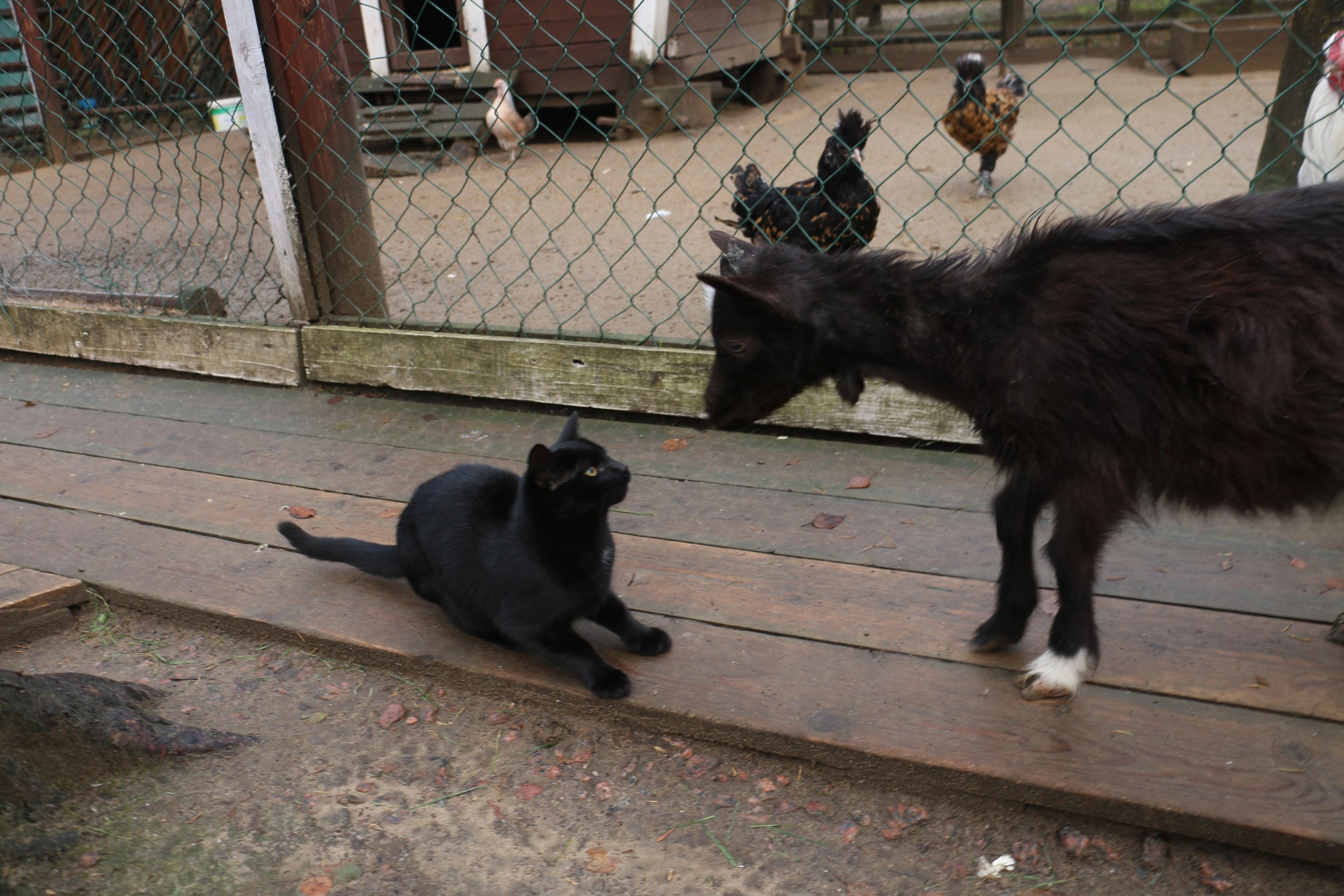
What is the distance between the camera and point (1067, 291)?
1.71m

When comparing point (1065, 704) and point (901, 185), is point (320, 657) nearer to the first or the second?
point (1065, 704)

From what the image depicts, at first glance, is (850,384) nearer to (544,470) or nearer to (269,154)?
(544,470)

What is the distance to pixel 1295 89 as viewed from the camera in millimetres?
3590

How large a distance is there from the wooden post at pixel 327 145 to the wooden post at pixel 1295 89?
10.4 ft

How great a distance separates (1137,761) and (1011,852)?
0.27m

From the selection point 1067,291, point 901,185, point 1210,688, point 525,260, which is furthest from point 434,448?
point 901,185

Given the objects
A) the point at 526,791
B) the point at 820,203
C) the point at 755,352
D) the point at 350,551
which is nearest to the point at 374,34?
the point at 820,203

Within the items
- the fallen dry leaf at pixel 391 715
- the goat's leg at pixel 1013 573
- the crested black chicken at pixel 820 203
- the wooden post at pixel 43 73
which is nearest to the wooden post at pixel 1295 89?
the crested black chicken at pixel 820 203

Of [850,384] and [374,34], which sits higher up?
[374,34]

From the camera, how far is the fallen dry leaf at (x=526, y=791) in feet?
6.04

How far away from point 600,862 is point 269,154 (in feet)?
8.50

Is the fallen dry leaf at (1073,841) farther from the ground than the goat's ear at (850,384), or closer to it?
closer to it

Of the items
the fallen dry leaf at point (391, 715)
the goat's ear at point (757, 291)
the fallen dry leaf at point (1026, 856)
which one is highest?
the goat's ear at point (757, 291)

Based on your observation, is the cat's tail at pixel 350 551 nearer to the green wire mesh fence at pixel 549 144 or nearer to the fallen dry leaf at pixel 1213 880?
the green wire mesh fence at pixel 549 144
